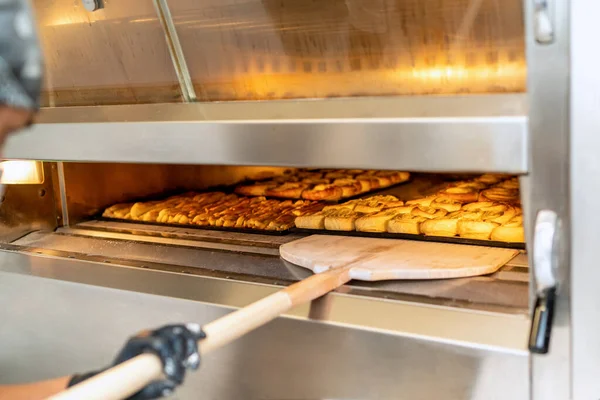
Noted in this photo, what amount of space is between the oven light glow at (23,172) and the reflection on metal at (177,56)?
28.4 inches

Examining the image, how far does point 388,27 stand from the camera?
4.42 ft

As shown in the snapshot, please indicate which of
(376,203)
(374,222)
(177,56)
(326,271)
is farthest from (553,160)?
(376,203)

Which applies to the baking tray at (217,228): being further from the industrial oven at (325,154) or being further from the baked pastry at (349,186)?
the baked pastry at (349,186)

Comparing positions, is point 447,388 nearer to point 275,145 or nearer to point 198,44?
point 275,145

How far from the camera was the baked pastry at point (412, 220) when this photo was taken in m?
1.90

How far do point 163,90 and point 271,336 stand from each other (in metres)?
0.72

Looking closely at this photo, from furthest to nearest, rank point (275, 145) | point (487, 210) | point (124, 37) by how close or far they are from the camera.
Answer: point (487, 210) < point (124, 37) < point (275, 145)

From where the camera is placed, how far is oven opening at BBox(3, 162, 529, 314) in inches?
61.0

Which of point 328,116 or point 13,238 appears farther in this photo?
point 13,238

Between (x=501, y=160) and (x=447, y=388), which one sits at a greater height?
(x=501, y=160)

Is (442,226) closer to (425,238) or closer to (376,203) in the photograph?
(425,238)

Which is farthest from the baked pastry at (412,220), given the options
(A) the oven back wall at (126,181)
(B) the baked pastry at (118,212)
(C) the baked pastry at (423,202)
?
(A) the oven back wall at (126,181)

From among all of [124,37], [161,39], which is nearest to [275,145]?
[161,39]

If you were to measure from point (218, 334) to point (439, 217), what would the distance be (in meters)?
1.05
